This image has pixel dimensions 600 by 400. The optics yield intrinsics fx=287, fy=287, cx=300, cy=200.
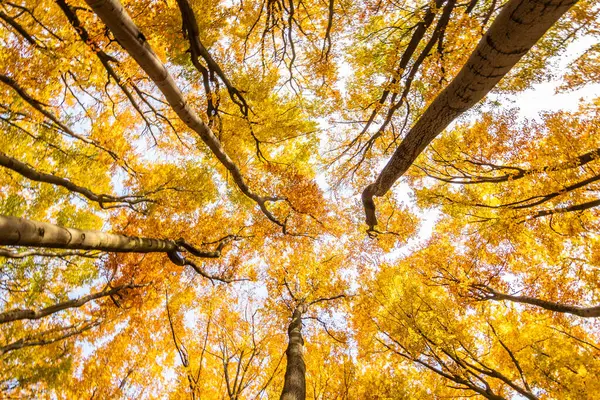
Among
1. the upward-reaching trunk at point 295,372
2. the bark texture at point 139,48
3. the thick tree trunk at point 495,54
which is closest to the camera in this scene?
the thick tree trunk at point 495,54

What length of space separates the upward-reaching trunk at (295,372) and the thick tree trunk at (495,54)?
3759mm

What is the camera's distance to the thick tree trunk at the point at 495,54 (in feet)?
5.67

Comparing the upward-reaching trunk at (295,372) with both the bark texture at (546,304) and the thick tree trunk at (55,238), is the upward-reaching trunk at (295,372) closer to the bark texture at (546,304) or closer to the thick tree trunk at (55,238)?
the thick tree trunk at (55,238)

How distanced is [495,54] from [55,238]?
150 inches

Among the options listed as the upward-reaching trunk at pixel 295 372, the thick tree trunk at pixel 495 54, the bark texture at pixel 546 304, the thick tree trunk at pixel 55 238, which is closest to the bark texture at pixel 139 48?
the thick tree trunk at pixel 55 238

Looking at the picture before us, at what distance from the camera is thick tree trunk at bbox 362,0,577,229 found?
5.67 ft

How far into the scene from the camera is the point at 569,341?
7.88 metres

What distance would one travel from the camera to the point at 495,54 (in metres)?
1.98

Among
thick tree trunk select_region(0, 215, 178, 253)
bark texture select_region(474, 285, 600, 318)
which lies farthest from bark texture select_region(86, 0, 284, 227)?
bark texture select_region(474, 285, 600, 318)

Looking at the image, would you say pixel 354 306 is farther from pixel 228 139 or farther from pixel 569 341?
pixel 228 139

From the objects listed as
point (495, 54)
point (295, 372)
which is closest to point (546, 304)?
point (295, 372)

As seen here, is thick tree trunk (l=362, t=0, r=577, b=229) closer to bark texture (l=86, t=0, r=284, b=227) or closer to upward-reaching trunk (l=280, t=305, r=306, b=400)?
bark texture (l=86, t=0, r=284, b=227)

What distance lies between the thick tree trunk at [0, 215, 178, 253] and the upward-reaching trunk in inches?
113

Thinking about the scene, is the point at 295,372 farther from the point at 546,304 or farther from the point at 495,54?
the point at 495,54
